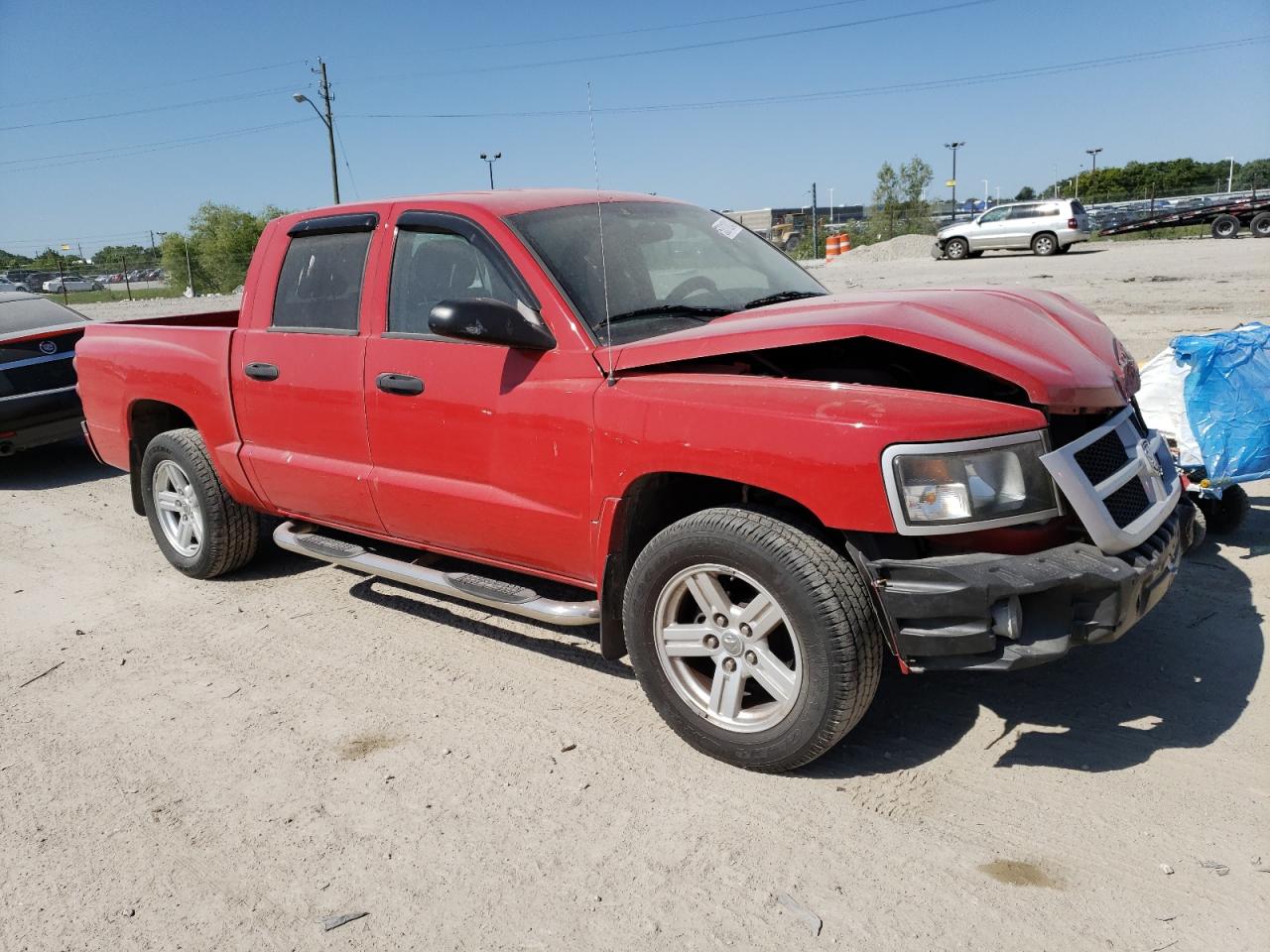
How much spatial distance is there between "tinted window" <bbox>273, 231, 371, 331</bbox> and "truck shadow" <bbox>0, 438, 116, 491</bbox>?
474 centimetres

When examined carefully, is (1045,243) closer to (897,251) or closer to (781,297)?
(897,251)

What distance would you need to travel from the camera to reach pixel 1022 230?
2970cm

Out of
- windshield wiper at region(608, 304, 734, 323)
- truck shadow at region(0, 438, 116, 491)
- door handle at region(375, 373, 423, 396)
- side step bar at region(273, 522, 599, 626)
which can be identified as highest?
windshield wiper at region(608, 304, 734, 323)

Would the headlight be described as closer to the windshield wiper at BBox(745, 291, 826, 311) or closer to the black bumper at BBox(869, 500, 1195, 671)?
the black bumper at BBox(869, 500, 1195, 671)

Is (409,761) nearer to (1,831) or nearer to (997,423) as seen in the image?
(1,831)

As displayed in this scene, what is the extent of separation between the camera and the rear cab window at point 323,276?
14.6 ft

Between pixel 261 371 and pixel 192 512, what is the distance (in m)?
1.22

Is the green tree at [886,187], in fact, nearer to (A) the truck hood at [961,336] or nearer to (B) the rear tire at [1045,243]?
(B) the rear tire at [1045,243]

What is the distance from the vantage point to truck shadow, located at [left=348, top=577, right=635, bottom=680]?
4305mm

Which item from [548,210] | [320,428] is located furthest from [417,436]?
[548,210]

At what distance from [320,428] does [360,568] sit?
0.66 m

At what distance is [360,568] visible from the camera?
452 cm

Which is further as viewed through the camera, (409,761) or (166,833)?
(409,761)

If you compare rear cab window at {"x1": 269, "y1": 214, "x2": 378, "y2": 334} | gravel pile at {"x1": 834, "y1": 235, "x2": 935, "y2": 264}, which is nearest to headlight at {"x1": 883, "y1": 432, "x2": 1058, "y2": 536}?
rear cab window at {"x1": 269, "y1": 214, "x2": 378, "y2": 334}
